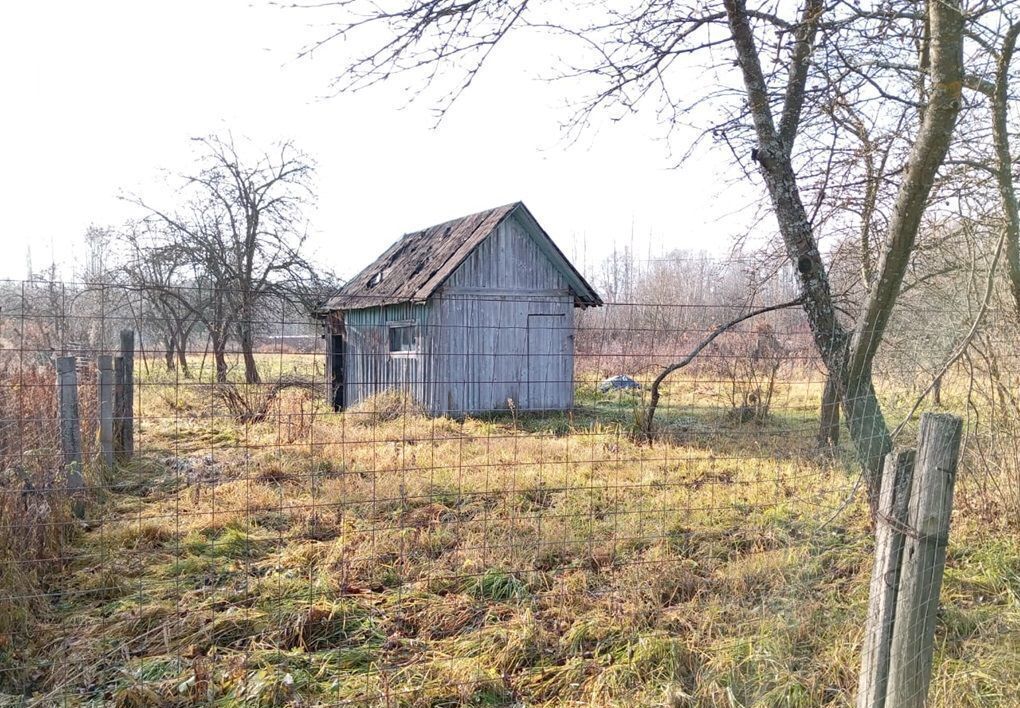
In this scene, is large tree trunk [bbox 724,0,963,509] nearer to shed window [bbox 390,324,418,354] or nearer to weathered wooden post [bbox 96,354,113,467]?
weathered wooden post [bbox 96,354,113,467]

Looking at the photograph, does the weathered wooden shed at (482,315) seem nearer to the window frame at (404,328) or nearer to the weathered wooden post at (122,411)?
the window frame at (404,328)

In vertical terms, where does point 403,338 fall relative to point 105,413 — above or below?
above

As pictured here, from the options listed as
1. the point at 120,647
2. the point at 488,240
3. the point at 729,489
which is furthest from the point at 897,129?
the point at 488,240

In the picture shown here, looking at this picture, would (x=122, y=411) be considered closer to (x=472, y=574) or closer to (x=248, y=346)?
(x=248, y=346)

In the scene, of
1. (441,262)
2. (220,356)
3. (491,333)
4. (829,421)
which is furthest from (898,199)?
(441,262)

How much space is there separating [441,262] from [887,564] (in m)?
14.1

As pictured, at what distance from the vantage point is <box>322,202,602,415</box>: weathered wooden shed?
1535cm

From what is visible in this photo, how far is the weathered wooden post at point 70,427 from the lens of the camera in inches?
265

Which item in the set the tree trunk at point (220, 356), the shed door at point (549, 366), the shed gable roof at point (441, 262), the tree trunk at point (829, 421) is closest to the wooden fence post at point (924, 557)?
the tree trunk at point (829, 421)

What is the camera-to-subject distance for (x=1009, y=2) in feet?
15.7

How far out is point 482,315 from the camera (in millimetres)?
16000

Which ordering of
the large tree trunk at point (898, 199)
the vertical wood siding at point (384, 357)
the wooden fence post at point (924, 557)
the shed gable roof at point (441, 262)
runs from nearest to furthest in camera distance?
the wooden fence post at point (924, 557), the large tree trunk at point (898, 199), the vertical wood siding at point (384, 357), the shed gable roof at point (441, 262)

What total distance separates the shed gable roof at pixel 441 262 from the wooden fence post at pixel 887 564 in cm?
1146

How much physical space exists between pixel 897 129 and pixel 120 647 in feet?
25.5
